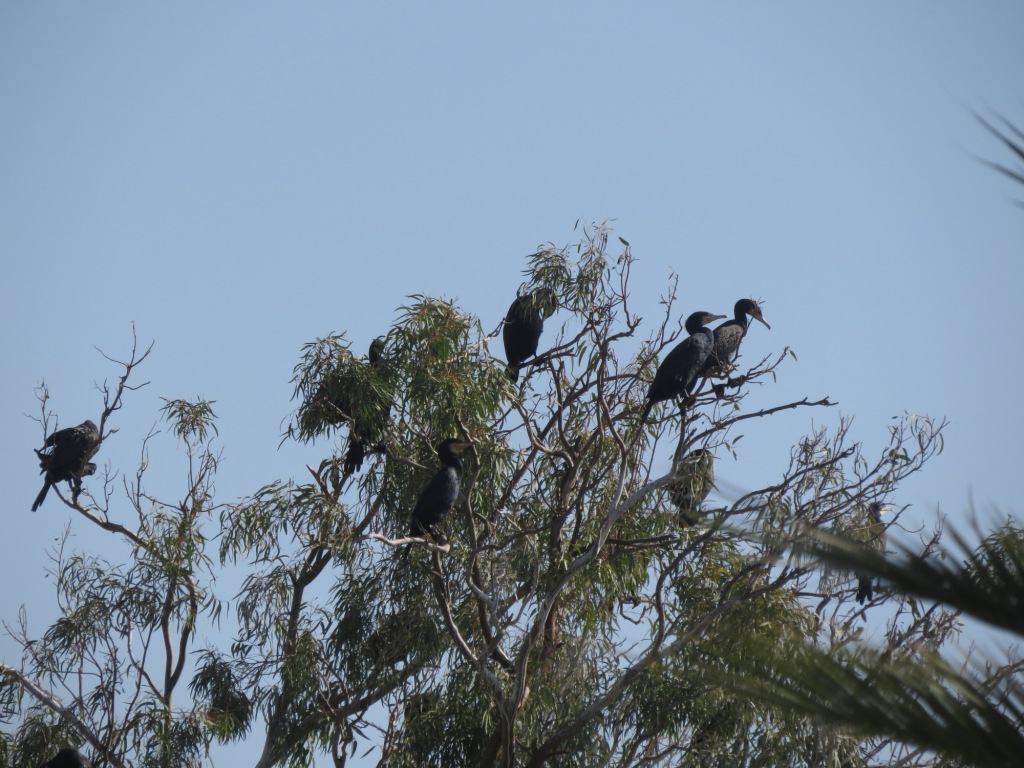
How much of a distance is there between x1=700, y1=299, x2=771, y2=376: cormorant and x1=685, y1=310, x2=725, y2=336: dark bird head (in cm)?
14

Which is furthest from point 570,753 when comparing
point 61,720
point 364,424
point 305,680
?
point 61,720

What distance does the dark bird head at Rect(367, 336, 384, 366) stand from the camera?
7.94 metres

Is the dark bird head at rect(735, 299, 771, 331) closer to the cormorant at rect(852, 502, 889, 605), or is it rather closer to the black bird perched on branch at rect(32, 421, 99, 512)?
the cormorant at rect(852, 502, 889, 605)

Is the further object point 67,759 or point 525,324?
point 525,324

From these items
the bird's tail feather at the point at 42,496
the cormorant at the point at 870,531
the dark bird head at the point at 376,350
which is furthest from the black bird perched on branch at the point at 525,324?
the bird's tail feather at the point at 42,496

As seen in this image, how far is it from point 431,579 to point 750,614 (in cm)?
213

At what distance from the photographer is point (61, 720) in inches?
324

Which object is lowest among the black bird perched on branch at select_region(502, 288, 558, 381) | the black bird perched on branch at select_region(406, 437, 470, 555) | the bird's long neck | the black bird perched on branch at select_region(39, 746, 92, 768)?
the black bird perched on branch at select_region(39, 746, 92, 768)

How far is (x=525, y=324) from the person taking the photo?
857 centimetres

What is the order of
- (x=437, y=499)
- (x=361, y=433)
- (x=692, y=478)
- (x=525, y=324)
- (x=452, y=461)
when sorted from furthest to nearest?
(x=525, y=324)
(x=361, y=433)
(x=692, y=478)
(x=452, y=461)
(x=437, y=499)

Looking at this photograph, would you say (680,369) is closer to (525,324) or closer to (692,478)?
(692,478)

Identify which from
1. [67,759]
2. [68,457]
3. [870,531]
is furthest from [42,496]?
[870,531]

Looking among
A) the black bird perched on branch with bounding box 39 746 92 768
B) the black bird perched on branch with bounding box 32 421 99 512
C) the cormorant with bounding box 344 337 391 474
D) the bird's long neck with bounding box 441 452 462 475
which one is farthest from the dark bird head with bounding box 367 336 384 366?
the black bird perched on branch with bounding box 39 746 92 768

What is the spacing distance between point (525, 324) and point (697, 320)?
1.31m
